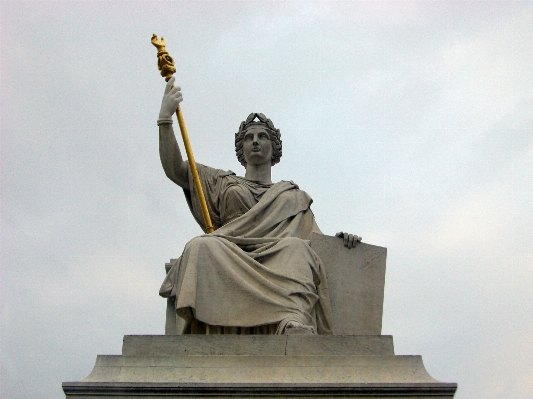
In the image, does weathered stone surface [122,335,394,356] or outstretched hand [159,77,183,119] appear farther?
outstretched hand [159,77,183,119]

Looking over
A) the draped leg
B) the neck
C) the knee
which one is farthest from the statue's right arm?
the knee

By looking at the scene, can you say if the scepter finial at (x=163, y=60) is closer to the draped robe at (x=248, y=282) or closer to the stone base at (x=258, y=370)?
the draped robe at (x=248, y=282)

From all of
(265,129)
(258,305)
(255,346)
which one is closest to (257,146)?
(265,129)

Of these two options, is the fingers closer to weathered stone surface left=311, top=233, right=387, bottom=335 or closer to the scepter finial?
the scepter finial

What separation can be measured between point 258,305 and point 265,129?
3.10 meters

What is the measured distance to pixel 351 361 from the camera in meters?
7.27

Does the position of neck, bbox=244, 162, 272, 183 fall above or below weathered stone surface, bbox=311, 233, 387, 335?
above

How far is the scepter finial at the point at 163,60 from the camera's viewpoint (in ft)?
34.0

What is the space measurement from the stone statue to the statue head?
3 centimetres

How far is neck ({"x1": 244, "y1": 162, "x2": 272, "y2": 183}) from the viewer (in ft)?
34.8

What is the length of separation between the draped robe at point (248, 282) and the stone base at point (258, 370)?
466 mm

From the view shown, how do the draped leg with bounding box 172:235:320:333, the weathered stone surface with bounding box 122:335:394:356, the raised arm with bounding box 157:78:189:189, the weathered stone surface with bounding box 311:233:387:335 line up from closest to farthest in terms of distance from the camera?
1. the weathered stone surface with bounding box 122:335:394:356
2. the draped leg with bounding box 172:235:320:333
3. the weathered stone surface with bounding box 311:233:387:335
4. the raised arm with bounding box 157:78:189:189

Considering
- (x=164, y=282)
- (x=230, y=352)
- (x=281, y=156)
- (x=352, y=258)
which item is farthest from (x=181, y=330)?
(x=281, y=156)

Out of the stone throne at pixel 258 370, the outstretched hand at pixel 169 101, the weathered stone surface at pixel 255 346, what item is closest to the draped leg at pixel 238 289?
the weathered stone surface at pixel 255 346
